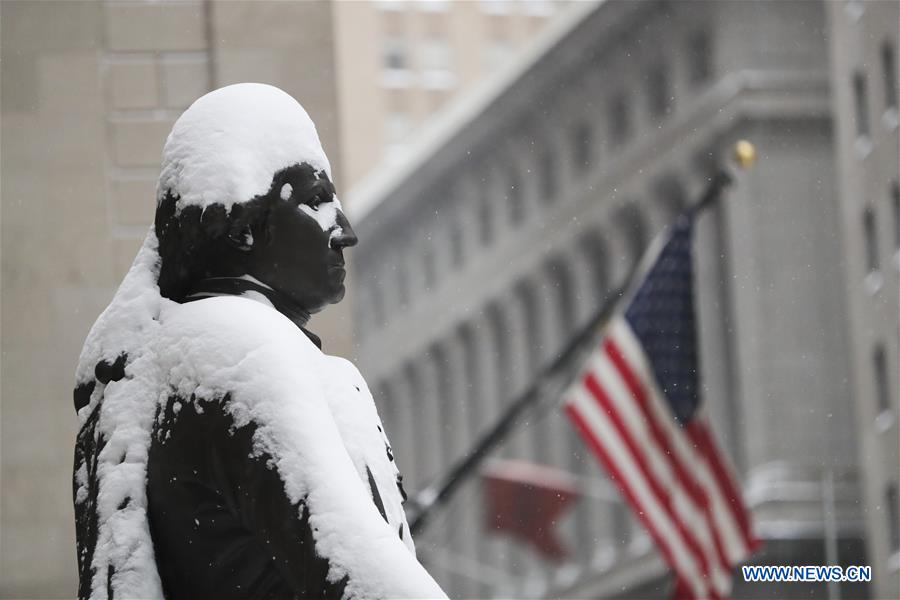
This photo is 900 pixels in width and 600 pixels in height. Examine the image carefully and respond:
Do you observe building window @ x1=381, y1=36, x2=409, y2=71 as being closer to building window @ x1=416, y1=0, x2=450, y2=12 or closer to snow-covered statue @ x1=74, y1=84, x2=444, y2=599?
building window @ x1=416, y1=0, x2=450, y2=12

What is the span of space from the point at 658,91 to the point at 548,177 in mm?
7655

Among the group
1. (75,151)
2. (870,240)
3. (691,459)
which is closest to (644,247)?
(870,240)

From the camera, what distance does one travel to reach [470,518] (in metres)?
73.6

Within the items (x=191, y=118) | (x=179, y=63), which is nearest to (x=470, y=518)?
(x=179, y=63)

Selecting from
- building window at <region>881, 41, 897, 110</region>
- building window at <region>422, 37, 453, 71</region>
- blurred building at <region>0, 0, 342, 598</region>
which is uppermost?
blurred building at <region>0, 0, 342, 598</region>

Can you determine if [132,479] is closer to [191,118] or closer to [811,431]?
[191,118]

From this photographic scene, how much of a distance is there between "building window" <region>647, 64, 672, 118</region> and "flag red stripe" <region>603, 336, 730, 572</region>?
42.9 meters

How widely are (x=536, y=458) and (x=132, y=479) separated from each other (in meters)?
65.8

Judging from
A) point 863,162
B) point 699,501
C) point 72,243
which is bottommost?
point 863,162

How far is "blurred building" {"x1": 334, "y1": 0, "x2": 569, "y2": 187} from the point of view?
108625 mm

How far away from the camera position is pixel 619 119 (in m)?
64.2

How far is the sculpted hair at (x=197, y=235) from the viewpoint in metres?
3.94

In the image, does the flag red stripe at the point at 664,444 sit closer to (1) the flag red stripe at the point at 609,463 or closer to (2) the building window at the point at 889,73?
(1) the flag red stripe at the point at 609,463

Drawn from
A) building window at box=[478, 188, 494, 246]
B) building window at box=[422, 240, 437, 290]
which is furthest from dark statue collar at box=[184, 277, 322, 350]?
building window at box=[422, 240, 437, 290]
